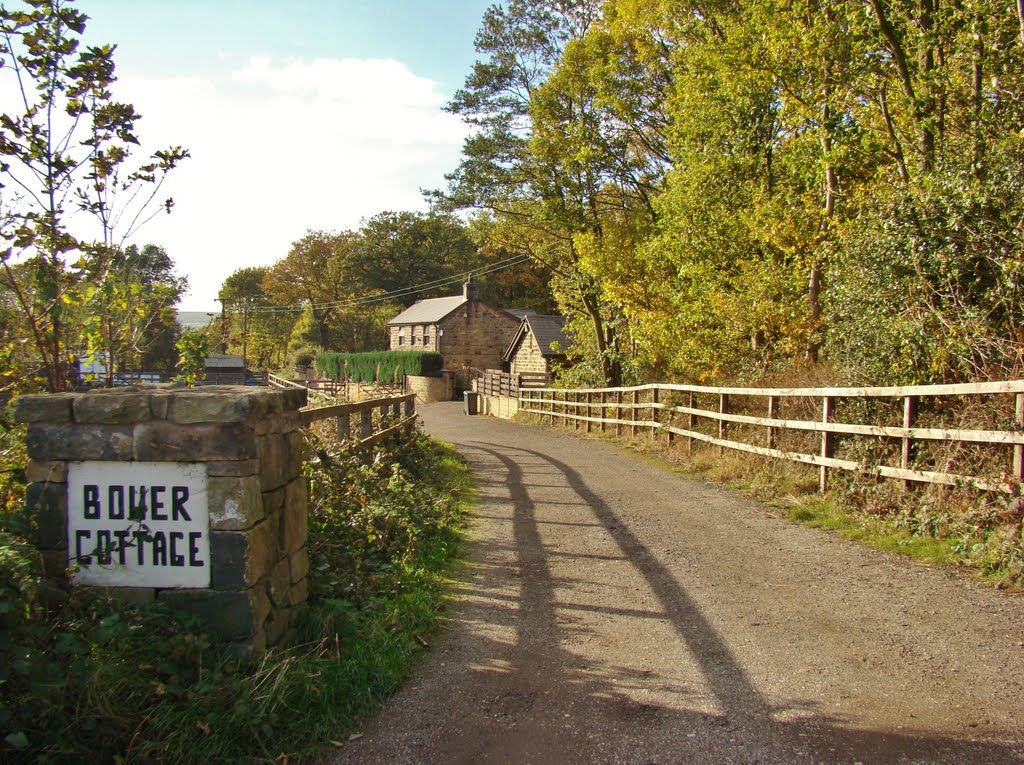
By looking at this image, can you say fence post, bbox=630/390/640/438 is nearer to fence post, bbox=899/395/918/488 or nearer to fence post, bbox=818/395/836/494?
fence post, bbox=818/395/836/494

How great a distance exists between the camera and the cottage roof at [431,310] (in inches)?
2100

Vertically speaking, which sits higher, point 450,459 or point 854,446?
point 854,446

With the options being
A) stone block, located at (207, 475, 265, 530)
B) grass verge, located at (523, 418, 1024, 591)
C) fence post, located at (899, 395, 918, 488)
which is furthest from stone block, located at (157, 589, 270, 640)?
fence post, located at (899, 395, 918, 488)

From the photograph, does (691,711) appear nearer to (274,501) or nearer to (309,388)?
(274,501)

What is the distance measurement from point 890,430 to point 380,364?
48.6 m

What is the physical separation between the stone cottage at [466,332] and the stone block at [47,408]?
47.0 meters

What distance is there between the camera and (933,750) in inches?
129

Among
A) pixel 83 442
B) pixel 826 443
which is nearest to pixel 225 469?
pixel 83 442

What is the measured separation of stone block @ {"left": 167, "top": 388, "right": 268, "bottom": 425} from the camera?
378 cm

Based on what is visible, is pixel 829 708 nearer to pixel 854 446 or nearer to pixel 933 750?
pixel 933 750

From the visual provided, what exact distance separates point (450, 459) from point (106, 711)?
10231 mm

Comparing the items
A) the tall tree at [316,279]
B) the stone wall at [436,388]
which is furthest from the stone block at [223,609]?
the tall tree at [316,279]

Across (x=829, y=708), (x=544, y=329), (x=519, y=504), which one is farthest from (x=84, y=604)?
(x=544, y=329)

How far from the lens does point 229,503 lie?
3838 mm
